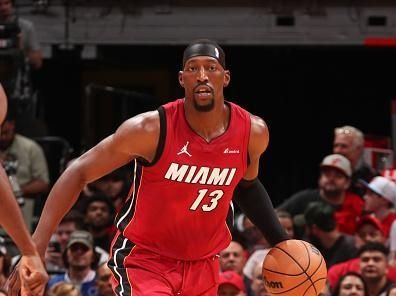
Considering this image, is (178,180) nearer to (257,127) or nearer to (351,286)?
(257,127)

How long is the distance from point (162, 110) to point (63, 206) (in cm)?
78

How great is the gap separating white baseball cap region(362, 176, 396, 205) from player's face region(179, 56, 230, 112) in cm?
405

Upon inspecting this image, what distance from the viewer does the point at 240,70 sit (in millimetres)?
14688

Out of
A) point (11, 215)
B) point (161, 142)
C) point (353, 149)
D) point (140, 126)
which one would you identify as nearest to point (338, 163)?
point (353, 149)

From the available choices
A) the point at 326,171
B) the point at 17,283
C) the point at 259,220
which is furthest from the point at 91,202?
the point at 17,283

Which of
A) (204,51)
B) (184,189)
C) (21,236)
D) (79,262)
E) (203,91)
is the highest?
(204,51)

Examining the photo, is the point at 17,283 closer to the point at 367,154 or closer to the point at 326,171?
the point at 326,171

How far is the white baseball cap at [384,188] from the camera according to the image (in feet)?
34.6

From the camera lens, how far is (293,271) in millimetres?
7242

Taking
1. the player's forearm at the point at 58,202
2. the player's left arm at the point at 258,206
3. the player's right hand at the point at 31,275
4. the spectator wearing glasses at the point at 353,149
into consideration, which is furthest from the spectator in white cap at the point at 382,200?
the player's right hand at the point at 31,275

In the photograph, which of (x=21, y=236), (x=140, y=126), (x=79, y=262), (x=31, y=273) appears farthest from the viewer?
(x=79, y=262)

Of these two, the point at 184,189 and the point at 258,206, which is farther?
the point at 258,206

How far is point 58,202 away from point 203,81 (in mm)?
1053

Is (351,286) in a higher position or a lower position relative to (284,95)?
lower
